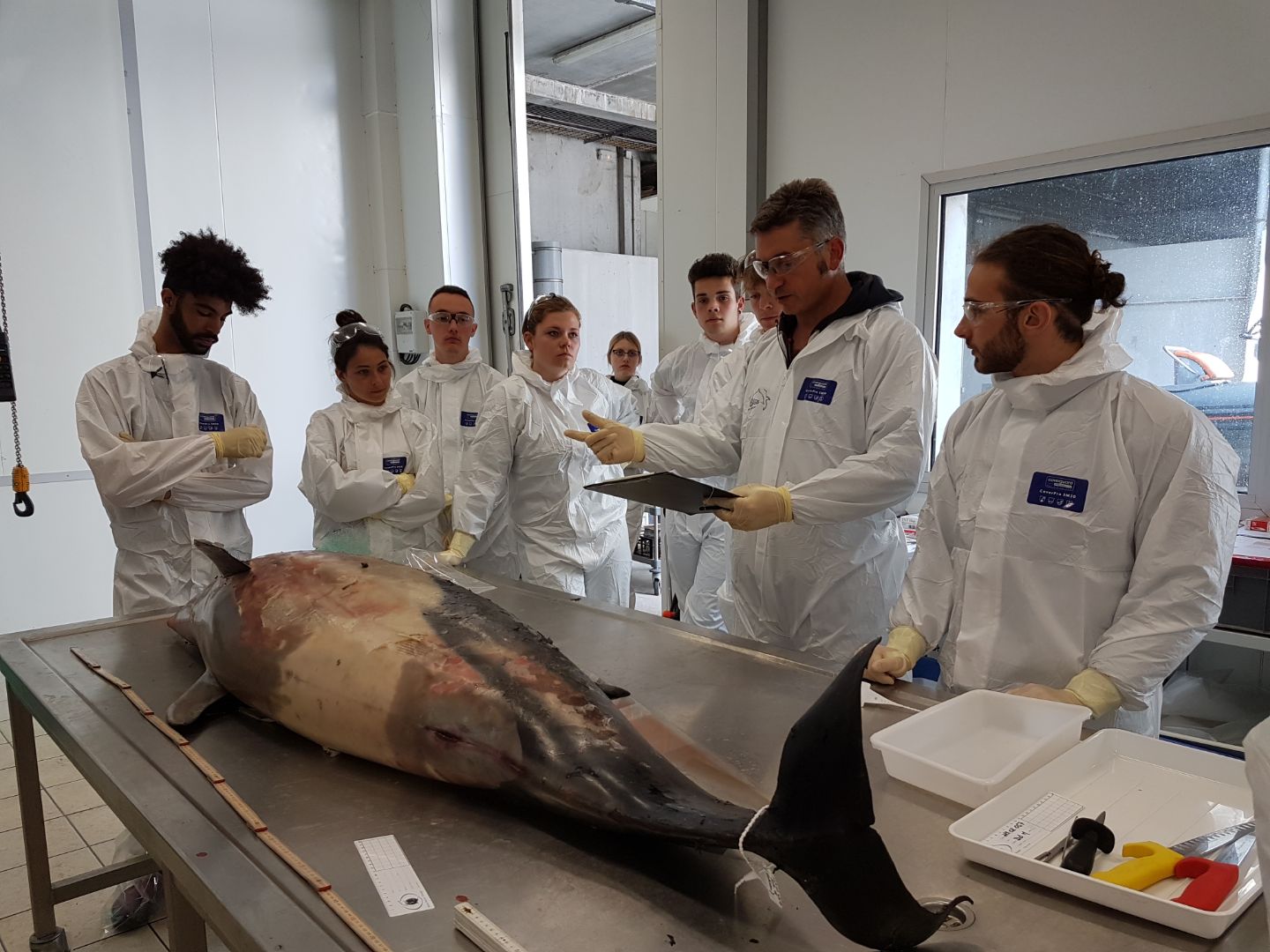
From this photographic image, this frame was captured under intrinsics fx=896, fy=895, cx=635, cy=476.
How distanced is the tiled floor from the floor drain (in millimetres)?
1816

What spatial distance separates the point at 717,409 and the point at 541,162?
22.4 ft

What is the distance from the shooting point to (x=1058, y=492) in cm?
165

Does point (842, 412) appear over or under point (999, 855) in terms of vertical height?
over

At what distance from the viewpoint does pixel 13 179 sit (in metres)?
4.43

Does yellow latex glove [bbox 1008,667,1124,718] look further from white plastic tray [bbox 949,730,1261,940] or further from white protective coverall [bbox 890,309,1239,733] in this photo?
white plastic tray [bbox 949,730,1261,940]

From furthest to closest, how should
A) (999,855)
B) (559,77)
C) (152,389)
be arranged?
(559,77), (152,389), (999,855)

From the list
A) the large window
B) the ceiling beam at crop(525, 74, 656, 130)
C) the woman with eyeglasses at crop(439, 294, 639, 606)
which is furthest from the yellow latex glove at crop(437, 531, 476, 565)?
the ceiling beam at crop(525, 74, 656, 130)

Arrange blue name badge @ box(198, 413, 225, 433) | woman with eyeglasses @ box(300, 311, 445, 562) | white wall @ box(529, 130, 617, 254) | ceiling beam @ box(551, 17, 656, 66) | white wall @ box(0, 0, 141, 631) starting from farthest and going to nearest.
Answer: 1. white wall @ box(529, 130, 617, 254)
2. ceiling beam @ box(551, 17, 656, 66)
3. white wall @ box(0, 0, 141, 631)
4. woman with eyeglasses @ box(300, 311, 445, 562)
5. blue name badge @ box(198, 413, 225, 433)

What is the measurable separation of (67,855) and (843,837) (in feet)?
9.42

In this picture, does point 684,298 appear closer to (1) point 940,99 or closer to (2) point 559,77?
(1) point 940,99

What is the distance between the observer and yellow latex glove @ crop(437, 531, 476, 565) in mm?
2998

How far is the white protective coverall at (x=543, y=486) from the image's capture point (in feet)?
10.6

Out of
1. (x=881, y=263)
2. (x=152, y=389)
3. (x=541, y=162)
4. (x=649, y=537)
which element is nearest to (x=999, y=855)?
(x=152, y=389)

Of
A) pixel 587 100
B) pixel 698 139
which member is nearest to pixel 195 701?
pixel 698 139
